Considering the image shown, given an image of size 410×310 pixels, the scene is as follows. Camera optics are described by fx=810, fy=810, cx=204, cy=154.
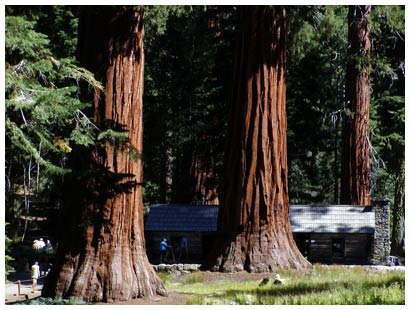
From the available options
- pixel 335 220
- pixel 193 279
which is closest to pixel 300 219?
pixel 335 220

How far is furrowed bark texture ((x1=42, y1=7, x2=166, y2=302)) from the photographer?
1484cm

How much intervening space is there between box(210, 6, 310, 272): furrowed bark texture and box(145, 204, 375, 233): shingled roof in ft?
30.6

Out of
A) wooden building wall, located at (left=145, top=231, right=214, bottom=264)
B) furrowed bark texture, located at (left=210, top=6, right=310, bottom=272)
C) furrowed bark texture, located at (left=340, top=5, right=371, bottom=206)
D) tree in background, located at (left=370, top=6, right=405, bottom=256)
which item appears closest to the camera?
furrowed bark texture, located at (left=210, top=6, right=310, bottom=272)

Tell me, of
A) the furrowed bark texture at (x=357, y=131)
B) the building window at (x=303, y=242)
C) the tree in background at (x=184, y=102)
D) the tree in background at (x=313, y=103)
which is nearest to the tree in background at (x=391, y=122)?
the tree in background at (x=313, y=103)

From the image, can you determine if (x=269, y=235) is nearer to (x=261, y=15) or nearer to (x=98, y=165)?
(x=261, y=15)

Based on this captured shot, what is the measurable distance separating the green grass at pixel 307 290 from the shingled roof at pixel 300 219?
10515 millimetres

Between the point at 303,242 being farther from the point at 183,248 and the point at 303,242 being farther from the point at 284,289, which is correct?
the point at 284,289

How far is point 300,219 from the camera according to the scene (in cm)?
3066

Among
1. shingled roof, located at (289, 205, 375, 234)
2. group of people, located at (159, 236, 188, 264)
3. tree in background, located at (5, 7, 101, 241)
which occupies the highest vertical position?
tree in background, located at (5, 7, 101, 241)

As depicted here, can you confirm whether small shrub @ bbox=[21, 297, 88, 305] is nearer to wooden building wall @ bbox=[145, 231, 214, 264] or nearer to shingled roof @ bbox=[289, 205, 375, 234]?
wooden building wall @ bbox=[145, 231, 214, 264]

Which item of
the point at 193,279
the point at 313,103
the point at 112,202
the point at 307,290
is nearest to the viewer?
the point at 112,202

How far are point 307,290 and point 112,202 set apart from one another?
420 cm

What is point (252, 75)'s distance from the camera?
20.9 meters

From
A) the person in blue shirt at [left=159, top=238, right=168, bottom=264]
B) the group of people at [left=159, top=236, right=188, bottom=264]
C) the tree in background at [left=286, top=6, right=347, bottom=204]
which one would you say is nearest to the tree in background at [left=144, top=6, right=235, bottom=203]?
the tree in background at [left=286, top=6, right=347, bottom=204]
